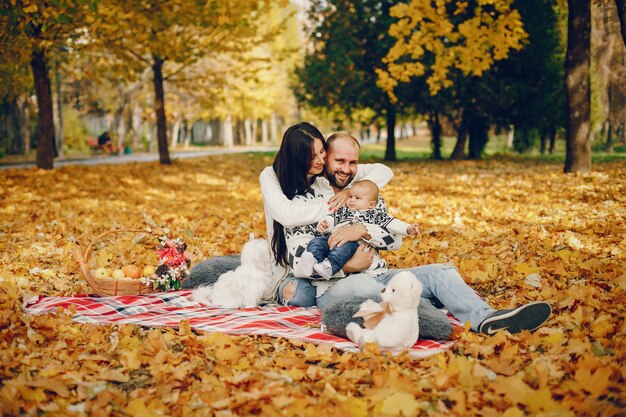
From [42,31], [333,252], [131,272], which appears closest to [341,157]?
[333,252]

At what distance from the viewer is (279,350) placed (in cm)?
337

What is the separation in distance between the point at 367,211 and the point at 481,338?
1227 mm

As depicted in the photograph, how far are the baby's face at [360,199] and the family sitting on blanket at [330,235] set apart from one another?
7cm

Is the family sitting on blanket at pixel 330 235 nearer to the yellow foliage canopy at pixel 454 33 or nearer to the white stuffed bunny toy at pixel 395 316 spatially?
the white stuffed bunny toy at pixel 395 316

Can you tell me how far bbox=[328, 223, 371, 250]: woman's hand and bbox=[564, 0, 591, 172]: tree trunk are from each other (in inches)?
365

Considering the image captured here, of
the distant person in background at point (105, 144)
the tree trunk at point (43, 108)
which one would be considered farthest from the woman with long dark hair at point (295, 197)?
the distant person in background at point (105, 144)

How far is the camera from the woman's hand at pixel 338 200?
3.93m

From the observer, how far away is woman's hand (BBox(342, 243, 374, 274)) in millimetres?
3846

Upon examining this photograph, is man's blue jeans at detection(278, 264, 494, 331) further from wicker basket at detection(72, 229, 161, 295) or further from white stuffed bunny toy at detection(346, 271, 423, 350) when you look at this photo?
wicker basket at detection(72, 229, 161, 295)

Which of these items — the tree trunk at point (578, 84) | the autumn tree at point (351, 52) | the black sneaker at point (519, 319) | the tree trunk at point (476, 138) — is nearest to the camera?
the black sneaker at point (519, 319)

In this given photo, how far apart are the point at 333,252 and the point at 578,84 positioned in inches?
379

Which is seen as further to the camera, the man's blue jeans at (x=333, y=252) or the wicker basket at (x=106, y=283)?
the wicker basket at (x=106, y=283)

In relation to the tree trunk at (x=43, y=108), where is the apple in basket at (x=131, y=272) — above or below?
below

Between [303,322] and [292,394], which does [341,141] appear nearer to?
[303,322]
